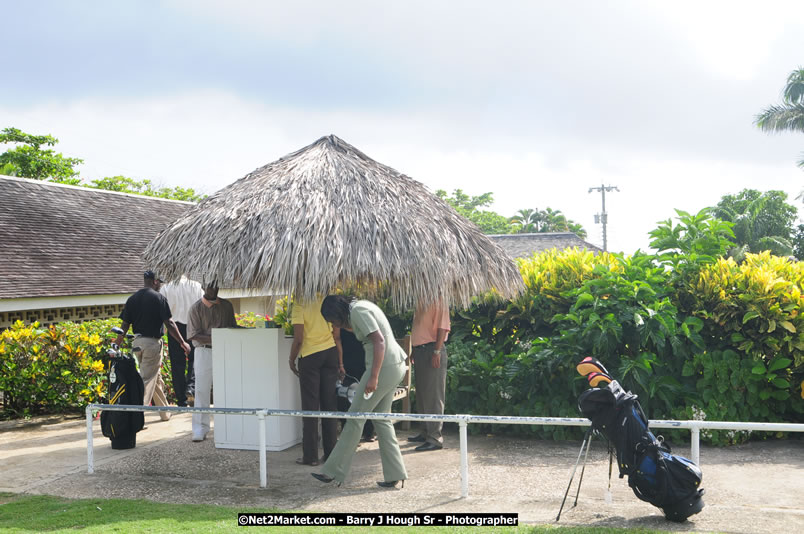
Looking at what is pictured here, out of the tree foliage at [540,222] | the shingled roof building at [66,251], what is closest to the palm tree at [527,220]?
the tree foliage at [540,222]

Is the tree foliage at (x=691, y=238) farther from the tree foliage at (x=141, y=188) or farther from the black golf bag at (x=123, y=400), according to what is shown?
the tree foliage at (x=141, y=188)

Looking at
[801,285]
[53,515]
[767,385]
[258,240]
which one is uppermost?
[258,240]

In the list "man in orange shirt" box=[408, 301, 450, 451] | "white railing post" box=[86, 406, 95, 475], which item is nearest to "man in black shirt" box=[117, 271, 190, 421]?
"white railing post" box=[86, 406, 95, 475]

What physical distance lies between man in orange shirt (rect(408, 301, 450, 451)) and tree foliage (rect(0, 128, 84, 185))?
32.0 metres

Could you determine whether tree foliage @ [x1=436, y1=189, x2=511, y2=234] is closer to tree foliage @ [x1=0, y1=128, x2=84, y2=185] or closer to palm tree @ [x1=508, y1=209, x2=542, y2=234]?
palm tree @ [x1=508, y1=209, x2=542, y2=234]

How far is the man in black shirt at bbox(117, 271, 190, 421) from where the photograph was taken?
349 inches

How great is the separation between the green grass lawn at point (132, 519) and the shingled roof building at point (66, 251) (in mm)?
6726

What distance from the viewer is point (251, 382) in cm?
745

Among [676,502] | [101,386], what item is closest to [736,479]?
[676,502]

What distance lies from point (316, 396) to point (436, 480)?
4.74 ft

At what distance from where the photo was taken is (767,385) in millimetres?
7590

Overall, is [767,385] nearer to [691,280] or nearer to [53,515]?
[691,280]

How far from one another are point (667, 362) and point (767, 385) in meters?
1.05

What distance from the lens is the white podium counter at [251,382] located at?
24.1ft
